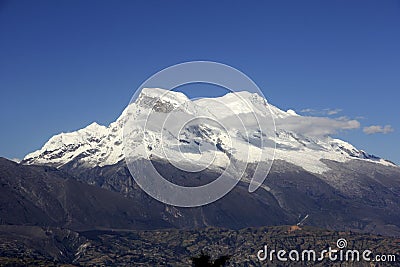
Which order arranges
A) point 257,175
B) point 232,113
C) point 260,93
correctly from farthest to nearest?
point 232,113, point 257,175, point 260,93

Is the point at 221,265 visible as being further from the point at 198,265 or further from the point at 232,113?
the point at 232,113

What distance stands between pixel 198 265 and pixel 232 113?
28.2 metres

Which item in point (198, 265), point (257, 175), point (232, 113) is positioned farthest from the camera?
point (232, 113)

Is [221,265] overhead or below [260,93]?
below

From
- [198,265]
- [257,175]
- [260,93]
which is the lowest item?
[198,265]

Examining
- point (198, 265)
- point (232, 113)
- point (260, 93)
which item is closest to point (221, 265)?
point (198, 265)

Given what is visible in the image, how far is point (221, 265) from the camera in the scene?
173 ft

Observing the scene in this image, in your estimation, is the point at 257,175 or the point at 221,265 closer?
the point at 221,265

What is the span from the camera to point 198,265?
51688mm

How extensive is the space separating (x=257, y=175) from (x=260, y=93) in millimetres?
10758

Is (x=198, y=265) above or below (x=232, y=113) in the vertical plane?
below

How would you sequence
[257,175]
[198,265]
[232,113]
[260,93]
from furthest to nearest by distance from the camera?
[232,113] < [257,175] < [260,93] < [198,265]

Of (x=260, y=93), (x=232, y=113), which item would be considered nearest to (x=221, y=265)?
(x=260, y=93)

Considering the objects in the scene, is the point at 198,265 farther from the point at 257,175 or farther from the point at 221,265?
the point at 257,175
